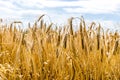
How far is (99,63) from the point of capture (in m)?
2.75

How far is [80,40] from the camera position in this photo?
273 centimetres

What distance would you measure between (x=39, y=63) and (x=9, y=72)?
26 centimetres

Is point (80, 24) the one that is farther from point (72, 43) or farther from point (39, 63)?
point (39, 63)

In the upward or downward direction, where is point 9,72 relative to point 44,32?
downward

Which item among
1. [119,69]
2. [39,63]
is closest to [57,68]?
[39,63]

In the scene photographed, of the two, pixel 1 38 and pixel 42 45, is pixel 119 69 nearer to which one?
pixel 42 45

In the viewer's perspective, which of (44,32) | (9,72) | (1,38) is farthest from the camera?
(1,38)

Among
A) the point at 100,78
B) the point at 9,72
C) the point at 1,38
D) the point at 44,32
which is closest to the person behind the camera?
the point at 9,72

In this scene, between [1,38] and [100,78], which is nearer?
[100,78]

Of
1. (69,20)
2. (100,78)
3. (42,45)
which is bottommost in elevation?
(100,78)

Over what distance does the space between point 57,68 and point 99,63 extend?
348mm

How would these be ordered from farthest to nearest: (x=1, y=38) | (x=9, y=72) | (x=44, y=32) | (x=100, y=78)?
(x=1, y=38) → (x=44, y=32) → (x=100, y=78) → (x=9, y=72)

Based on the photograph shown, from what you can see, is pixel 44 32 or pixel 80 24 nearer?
pixel 80 24

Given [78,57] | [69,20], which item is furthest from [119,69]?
[69,20]
